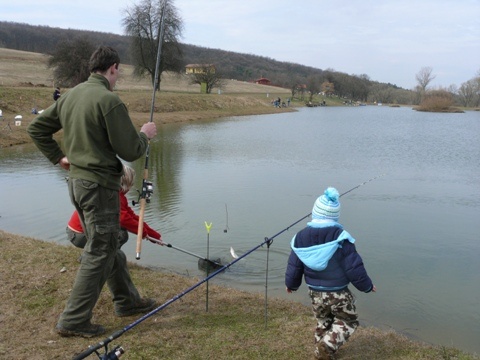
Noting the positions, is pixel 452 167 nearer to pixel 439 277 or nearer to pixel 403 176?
pixel 403 176

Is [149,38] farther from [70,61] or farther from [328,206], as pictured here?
[328,206]

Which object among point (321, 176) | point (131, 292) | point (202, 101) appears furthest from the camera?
point (202, 101)

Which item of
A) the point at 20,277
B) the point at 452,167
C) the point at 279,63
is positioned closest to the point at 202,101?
the point at 452,167

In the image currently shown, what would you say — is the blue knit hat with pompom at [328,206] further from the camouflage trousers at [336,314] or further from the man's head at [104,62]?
the man's head at [104,62]

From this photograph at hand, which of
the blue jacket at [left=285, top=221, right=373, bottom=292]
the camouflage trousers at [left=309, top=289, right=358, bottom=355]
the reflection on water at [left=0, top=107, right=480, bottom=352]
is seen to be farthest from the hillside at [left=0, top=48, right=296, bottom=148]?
the camouflage trousers at [left=309, top=289, right=358, bottom=355]

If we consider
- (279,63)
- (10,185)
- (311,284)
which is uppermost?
(279,63)

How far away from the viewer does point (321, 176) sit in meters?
12.4

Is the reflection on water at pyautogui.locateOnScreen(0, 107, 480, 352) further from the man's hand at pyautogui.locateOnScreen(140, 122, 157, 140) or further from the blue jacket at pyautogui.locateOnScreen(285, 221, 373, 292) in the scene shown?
the man's hand at pyautogui.locateOnScreen(140, 122, 157, 140)

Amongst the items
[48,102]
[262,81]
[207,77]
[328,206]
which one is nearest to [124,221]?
[328,206]

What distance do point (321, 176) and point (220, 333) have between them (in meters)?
9.24

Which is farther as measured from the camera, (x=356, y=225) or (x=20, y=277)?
(x=356, y=225)

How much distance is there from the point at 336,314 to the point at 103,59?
2.50 m

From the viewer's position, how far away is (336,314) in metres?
3.25

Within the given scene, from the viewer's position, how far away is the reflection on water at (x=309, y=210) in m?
5.16
